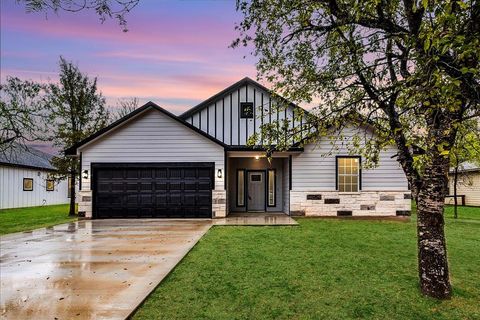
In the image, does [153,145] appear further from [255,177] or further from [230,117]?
[255,177]

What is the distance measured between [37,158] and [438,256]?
29647mm

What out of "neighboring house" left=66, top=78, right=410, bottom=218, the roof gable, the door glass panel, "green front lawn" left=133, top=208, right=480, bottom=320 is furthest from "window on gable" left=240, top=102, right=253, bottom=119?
"green front lawn" left=133, top=208, right=480, bottom=320

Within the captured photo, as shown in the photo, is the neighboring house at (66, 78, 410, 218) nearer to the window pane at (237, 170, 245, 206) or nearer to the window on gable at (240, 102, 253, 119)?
the window on gable at (240, 102, 253, 119)

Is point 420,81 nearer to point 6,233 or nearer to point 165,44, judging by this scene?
point 165,44

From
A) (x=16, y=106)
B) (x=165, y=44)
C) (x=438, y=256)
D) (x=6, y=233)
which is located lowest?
(x=6, y=233)

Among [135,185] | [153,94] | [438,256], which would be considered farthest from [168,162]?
[438,256]

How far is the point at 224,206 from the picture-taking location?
1498cm

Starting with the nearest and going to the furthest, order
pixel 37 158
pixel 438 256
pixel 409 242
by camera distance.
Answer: pixel 438 256
pixel 409 242
pixel 37 158

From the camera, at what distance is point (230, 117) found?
1611 centimetres

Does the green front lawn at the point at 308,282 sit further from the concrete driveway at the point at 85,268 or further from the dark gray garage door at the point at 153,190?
the dark gray garage door at the point at 153,190

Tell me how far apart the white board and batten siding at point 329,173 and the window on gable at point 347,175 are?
241mm

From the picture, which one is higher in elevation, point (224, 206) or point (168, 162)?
point (168, 162)

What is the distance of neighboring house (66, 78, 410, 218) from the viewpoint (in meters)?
15.1

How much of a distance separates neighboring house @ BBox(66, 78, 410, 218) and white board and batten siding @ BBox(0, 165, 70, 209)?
6939mm
